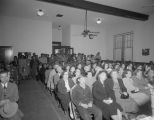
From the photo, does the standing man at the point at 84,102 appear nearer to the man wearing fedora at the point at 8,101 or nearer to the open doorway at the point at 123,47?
the man wearing fedora at the point at 8,101

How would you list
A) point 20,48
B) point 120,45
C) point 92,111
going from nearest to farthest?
point 92,111 → point 20,48 → point 120,45

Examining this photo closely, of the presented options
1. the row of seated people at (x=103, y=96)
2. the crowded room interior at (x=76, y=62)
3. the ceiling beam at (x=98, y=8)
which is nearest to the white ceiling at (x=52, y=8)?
the crowded room interior at (x=76, y=62)

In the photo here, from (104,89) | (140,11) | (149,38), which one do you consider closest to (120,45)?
(149,38)

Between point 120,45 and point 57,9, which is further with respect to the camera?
point 120,45

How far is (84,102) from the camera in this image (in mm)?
2959

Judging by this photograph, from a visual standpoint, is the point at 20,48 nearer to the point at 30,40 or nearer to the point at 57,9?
the point at 30,40

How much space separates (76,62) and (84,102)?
4.51m

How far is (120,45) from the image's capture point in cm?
994

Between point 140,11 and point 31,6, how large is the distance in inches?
198

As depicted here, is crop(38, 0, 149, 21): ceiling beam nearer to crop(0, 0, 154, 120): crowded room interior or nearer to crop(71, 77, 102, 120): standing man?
crop(0, 0, 154, 120): crowded room interior

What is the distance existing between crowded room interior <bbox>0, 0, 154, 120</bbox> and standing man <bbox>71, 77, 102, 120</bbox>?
17mm

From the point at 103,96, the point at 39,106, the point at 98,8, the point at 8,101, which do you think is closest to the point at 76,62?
the point at 98,8

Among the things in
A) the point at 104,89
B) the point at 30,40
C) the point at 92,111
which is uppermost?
the point at 30,40

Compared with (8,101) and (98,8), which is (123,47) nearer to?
(98,8)
